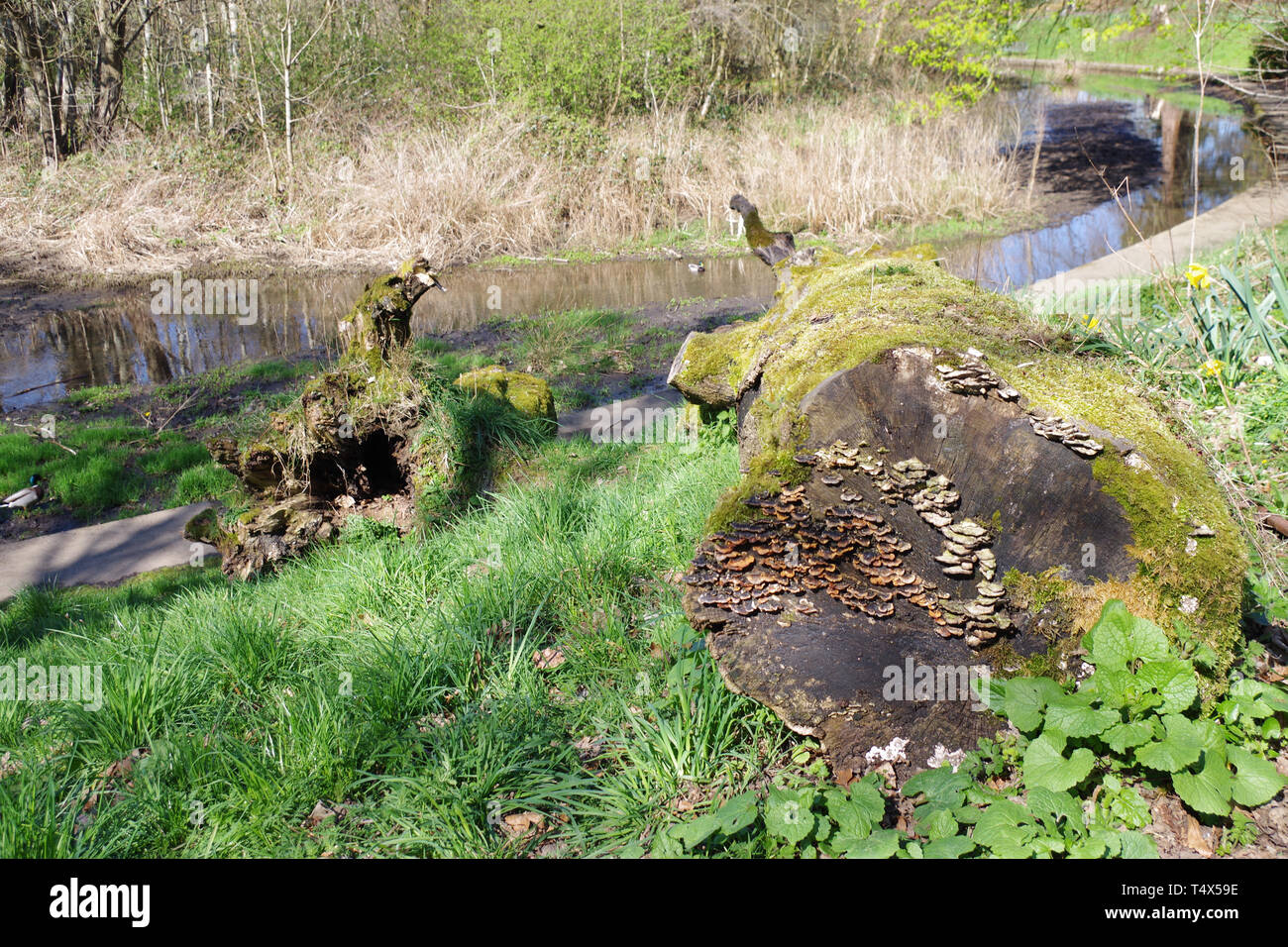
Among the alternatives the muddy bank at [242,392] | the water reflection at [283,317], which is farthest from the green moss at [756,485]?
the water reflection at [283,317]

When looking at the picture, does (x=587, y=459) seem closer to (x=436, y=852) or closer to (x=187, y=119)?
(x=436, y=852)

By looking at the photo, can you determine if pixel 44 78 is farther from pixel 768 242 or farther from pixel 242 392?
pixel 768 242

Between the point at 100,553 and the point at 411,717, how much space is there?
14.1 ft

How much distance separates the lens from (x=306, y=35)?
18891 millimetres

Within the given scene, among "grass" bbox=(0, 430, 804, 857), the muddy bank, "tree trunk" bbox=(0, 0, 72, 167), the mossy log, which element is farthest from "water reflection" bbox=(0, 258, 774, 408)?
the mossy log

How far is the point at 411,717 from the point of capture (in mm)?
3057

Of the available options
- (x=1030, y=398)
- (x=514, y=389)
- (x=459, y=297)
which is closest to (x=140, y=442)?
(x=514, y=389)

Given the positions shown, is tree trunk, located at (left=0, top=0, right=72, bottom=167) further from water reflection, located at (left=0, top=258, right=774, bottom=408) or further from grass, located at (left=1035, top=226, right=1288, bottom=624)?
grass, located at (left=1035, top=226, right=1288, bottom=624)

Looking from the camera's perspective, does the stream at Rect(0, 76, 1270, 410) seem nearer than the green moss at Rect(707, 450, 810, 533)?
No

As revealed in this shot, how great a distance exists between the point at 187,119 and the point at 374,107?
3853 millimetres

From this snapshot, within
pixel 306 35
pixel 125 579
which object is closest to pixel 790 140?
pixel 306 35

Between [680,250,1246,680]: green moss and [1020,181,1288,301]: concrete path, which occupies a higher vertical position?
[1020,181,1288,301]: concrete path

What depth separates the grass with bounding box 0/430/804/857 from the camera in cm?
258

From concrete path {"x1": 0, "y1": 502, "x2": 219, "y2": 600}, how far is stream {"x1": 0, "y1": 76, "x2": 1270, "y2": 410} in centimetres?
364
